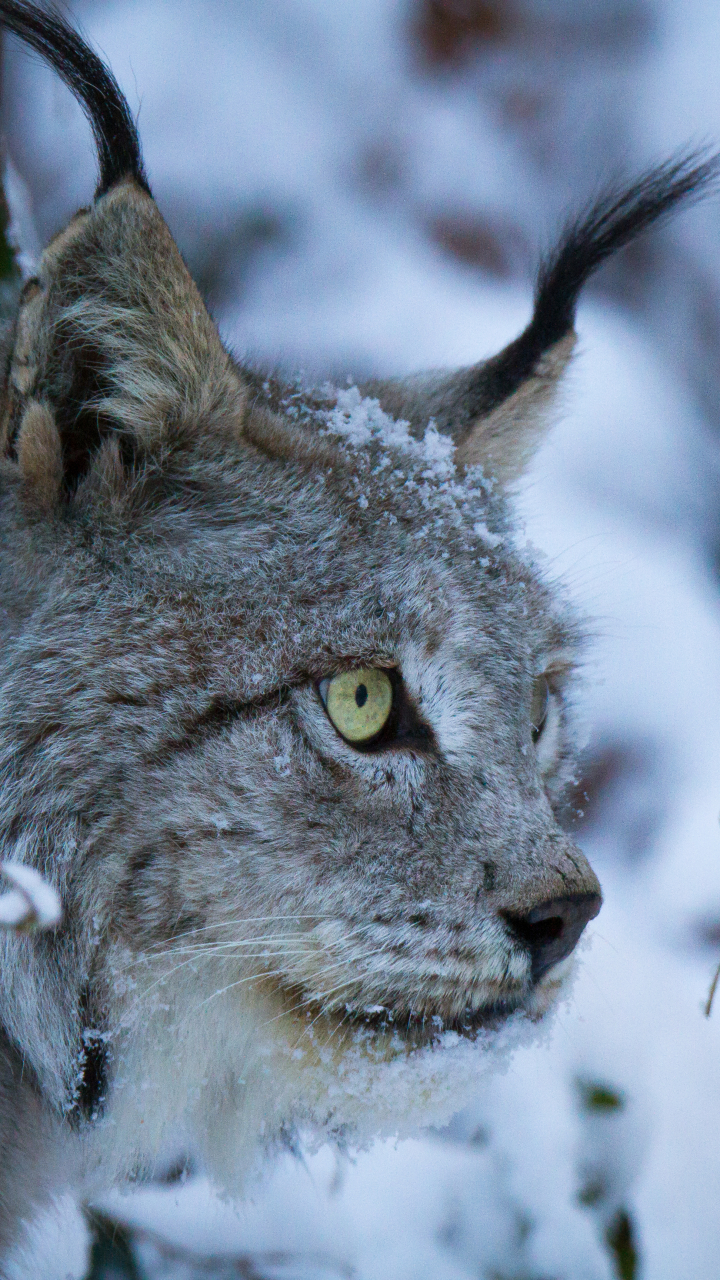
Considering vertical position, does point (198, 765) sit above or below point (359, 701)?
below

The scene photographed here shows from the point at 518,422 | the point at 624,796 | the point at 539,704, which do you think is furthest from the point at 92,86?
the point at 624,796

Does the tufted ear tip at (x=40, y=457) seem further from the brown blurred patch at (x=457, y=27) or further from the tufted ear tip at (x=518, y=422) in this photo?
the brown blurred patch at (x=457, y=27)

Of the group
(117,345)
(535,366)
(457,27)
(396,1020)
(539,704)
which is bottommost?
(396,1020)

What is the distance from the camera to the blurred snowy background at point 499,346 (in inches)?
86.6

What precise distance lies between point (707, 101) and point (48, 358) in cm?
276

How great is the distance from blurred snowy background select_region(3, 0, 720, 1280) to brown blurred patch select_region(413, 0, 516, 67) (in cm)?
1

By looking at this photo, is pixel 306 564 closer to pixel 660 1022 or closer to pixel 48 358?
pixel 48 358

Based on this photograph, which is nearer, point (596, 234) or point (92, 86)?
point (92, 86)

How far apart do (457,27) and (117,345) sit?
287 centimetres

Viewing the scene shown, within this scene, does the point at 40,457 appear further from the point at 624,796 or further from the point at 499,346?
the point at 624,796

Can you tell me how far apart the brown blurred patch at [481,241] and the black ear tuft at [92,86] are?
7.72 ft

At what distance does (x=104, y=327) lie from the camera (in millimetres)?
1625

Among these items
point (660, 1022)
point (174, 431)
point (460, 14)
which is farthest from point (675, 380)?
point (174, 431)

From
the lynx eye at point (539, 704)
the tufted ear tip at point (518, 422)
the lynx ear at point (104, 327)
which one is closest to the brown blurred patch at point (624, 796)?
the lynx eye at point (539, 704)
